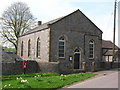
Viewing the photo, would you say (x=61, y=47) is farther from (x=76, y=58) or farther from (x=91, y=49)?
(x=91, y=49)

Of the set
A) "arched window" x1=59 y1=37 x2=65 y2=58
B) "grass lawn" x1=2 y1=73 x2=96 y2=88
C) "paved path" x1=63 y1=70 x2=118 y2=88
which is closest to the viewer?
"grass lawn" x1=2 y1=73 x2=96 y2=88

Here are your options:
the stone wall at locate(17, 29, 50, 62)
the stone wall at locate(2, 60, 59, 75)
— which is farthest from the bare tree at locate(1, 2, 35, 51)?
the stone wall at locate(2, 60, 59, 75)

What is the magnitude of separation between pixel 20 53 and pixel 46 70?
16.1m

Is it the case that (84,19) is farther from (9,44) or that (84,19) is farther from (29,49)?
(9,44)

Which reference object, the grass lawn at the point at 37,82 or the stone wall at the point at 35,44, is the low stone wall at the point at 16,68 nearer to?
the stone wall at the point at 35,44

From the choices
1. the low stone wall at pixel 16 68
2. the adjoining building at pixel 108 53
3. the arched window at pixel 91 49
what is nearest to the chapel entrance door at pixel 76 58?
the arched window at pixel 91 49

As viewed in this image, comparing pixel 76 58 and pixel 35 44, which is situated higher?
pixel 35 44

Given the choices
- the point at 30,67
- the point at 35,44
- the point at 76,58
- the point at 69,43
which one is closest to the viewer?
the point at 30,67

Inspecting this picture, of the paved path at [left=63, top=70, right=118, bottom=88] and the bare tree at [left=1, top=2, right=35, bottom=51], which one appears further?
the bare tree at [left=1, top=2, right=35, bottom=51]

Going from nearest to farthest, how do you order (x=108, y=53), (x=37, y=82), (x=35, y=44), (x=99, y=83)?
(x=37, y=82), (x=99, y=83), (x=35, y=44), (x=108, y=53)

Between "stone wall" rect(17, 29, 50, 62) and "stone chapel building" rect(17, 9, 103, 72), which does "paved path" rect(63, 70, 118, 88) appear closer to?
"stone chapel building" rect(17, 9, 103, 72)

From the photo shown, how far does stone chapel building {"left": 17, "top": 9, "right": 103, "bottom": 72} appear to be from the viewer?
82.7ft

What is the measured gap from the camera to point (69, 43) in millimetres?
26578

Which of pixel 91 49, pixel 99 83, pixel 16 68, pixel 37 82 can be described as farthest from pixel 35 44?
pixel 99 83
